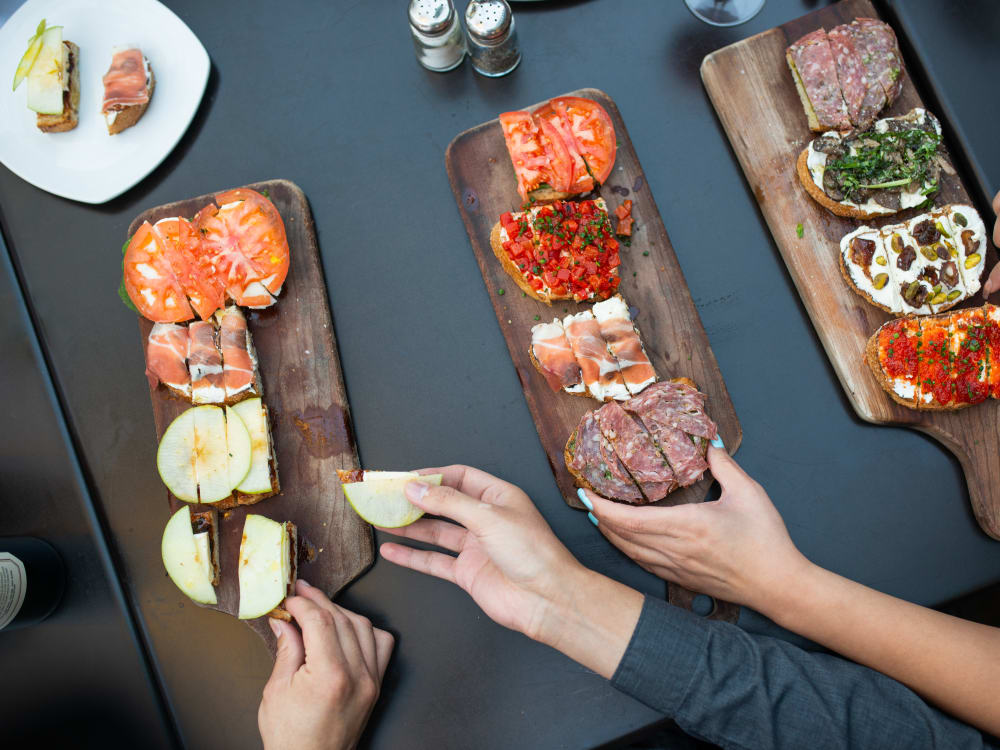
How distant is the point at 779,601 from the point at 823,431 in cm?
67

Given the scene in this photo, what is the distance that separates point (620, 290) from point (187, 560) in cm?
181

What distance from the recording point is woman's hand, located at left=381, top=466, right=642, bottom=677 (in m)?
→ 1.86

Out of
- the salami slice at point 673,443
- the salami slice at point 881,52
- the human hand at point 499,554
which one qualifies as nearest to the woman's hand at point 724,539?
the salami slice at point 673,443

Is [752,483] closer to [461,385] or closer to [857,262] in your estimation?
[857,262]

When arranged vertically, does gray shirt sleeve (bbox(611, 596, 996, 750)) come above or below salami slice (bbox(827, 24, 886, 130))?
below

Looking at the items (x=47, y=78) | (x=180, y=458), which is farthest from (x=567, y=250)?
(x=47, y=78)

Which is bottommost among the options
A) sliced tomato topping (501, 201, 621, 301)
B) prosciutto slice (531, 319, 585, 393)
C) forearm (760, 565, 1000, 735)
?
forearm (760, 565, 1000, 735)

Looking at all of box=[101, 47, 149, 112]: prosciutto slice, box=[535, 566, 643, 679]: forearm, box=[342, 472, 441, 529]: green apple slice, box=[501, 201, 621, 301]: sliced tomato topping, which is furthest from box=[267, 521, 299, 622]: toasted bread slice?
box=[101, 47, 149, 112]: prosciutto slice

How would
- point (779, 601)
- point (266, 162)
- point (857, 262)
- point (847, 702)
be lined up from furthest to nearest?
point (266, 162)
point (857, 262)
point (779, 601)
point (847, 702)

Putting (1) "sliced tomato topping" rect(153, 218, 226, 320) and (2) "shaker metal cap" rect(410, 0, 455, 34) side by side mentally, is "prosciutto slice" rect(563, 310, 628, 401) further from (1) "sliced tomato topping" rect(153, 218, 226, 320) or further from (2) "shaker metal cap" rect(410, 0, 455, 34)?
(1) "sliced tomato topping" rect(153, 218, 226, 320)

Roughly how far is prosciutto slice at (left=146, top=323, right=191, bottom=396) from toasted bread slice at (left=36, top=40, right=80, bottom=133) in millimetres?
892

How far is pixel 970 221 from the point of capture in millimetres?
2295

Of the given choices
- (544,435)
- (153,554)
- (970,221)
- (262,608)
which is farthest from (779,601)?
(153,554)

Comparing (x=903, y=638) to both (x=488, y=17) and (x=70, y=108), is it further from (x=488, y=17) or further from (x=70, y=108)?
(x=70, y=108)
